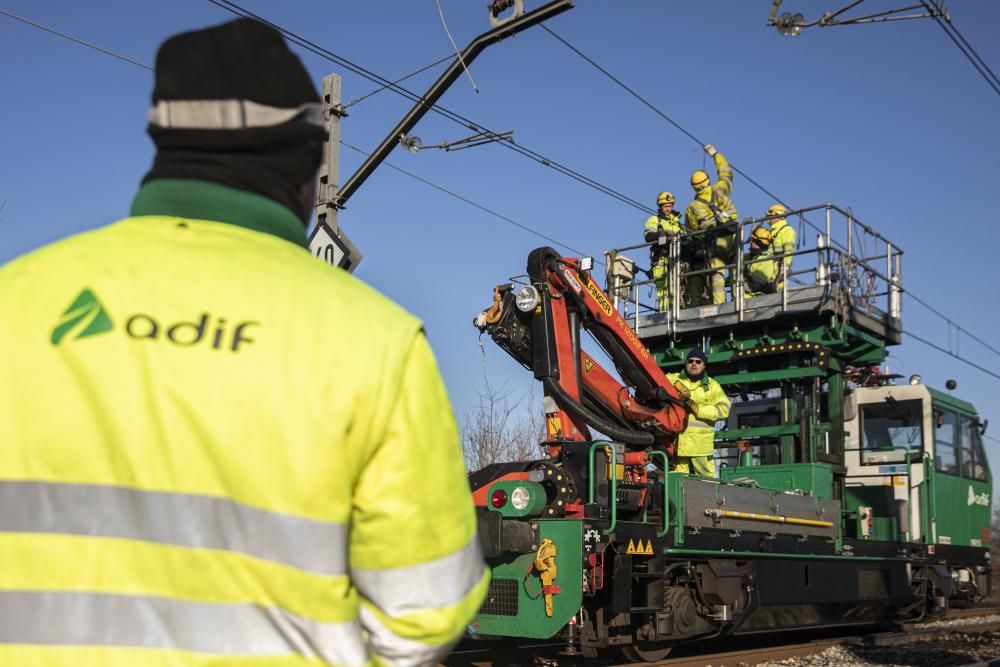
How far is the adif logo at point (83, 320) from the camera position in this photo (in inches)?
56.5

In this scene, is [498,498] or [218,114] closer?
[218,114]

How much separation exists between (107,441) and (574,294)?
332 inches

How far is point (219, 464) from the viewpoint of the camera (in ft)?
4.56

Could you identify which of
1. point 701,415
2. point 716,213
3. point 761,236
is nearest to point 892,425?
point 761,236

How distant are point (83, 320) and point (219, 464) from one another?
28 cm

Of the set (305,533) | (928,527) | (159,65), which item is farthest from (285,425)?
(928,527)

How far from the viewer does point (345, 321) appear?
148 centimetres

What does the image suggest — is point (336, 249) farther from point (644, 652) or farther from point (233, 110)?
point (233, 110)

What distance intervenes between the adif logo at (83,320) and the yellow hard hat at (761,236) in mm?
12637

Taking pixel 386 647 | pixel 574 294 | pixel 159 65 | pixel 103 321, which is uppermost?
pixel 574 294

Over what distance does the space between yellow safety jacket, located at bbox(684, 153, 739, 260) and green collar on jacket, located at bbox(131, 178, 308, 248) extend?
12.6 meters

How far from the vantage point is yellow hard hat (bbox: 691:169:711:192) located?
47.0ft

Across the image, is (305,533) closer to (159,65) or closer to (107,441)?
(107,441)

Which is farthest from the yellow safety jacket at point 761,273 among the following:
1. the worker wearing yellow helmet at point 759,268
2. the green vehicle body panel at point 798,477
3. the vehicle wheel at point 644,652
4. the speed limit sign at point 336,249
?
the speed limit sign at point 336,249
